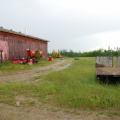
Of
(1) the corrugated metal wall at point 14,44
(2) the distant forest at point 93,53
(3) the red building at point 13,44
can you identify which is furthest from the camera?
(2) the distant forest at point 93,53

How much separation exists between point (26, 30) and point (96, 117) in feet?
Result: 67.2

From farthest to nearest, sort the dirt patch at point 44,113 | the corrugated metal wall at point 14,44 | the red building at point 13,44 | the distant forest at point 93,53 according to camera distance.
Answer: the distant forest at point 93,53
the corrugated metal wall at point 14,44
the red building at point 13,44
the dirt patch at point 44,113

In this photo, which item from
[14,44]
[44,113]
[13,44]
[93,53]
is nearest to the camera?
[44,113]

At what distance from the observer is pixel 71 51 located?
35.6 metres

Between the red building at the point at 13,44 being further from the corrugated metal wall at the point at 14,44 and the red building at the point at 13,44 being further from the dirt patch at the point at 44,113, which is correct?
the dirt patch at the point at 44,113

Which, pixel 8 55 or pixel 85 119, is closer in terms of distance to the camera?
pixel 85 119

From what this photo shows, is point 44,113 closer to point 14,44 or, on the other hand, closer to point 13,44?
point 13,44

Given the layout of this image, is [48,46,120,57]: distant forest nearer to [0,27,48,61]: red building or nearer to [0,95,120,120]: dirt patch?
[0,27,48,61]: red building

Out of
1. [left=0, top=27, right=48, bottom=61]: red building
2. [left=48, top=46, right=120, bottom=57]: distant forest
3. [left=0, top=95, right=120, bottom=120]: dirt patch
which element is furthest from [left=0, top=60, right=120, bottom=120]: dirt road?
[left=48, top=46, right=120, bottom=57]: distant forest

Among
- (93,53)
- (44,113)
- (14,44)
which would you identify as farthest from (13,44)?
(93,53)

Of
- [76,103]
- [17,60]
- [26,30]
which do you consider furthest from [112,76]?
[26,30]

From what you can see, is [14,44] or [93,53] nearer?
[14,44]

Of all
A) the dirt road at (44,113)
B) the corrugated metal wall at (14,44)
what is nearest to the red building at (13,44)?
the corrugated metal wall at (14,44)

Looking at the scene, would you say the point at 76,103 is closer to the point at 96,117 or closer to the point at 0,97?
the point at 96,117
